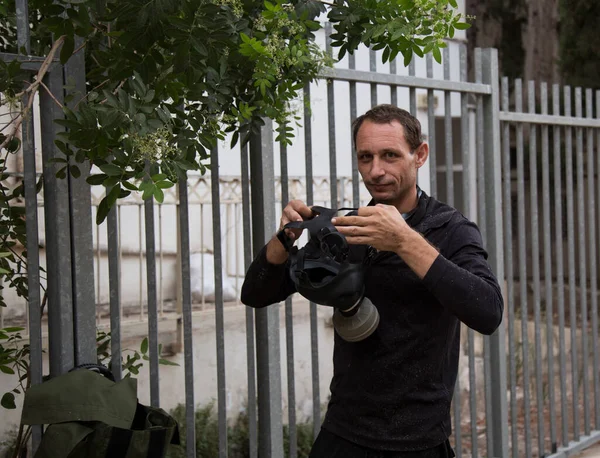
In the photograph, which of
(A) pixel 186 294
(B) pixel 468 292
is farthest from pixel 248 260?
(B) pixel 468 292

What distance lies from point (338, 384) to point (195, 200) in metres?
3.64

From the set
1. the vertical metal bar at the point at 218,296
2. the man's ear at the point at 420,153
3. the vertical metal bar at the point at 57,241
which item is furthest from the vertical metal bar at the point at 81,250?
the man's ear at the point at 420,153

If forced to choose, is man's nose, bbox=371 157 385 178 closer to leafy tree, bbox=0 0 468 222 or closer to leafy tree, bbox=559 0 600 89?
leafy tree, bbox=0 0 468 222

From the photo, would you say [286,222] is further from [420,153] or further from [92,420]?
[92,420]

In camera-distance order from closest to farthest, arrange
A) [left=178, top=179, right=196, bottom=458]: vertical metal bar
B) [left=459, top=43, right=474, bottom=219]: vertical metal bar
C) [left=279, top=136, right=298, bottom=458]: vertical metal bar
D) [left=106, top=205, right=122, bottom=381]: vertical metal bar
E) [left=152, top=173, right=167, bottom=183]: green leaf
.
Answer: [left=152, top=173, right=167, bottom=183]: green leaf < [left=106, top=205, right=122, bottom=381]: vertical metal bar < [left=178, top=179, right=196, bottom=458]: vertical metal bar < [left=279, top=136, right=298, bottom=458]: vertical metal bar < [left=459, top=43, right=474, bottom=219]: vertical metal bar

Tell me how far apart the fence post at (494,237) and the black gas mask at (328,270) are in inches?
88.9

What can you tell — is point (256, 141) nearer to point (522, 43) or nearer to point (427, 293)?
point (427, 293)

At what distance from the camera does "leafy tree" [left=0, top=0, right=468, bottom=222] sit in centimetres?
224

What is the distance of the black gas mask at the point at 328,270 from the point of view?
7.48ft

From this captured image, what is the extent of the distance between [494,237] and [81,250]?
2.46 meters

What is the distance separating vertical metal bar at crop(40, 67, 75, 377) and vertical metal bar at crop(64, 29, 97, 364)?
0.06 feet

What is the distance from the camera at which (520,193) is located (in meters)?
4.67

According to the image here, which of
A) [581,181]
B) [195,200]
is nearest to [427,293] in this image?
[581,181]

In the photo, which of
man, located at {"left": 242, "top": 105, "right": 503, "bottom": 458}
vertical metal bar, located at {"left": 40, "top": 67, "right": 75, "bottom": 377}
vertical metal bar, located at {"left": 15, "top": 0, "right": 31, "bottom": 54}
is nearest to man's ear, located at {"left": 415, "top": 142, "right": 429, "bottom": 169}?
man, located at {"left": 242, "top": 105, "right": 503, "bottom": 458}
